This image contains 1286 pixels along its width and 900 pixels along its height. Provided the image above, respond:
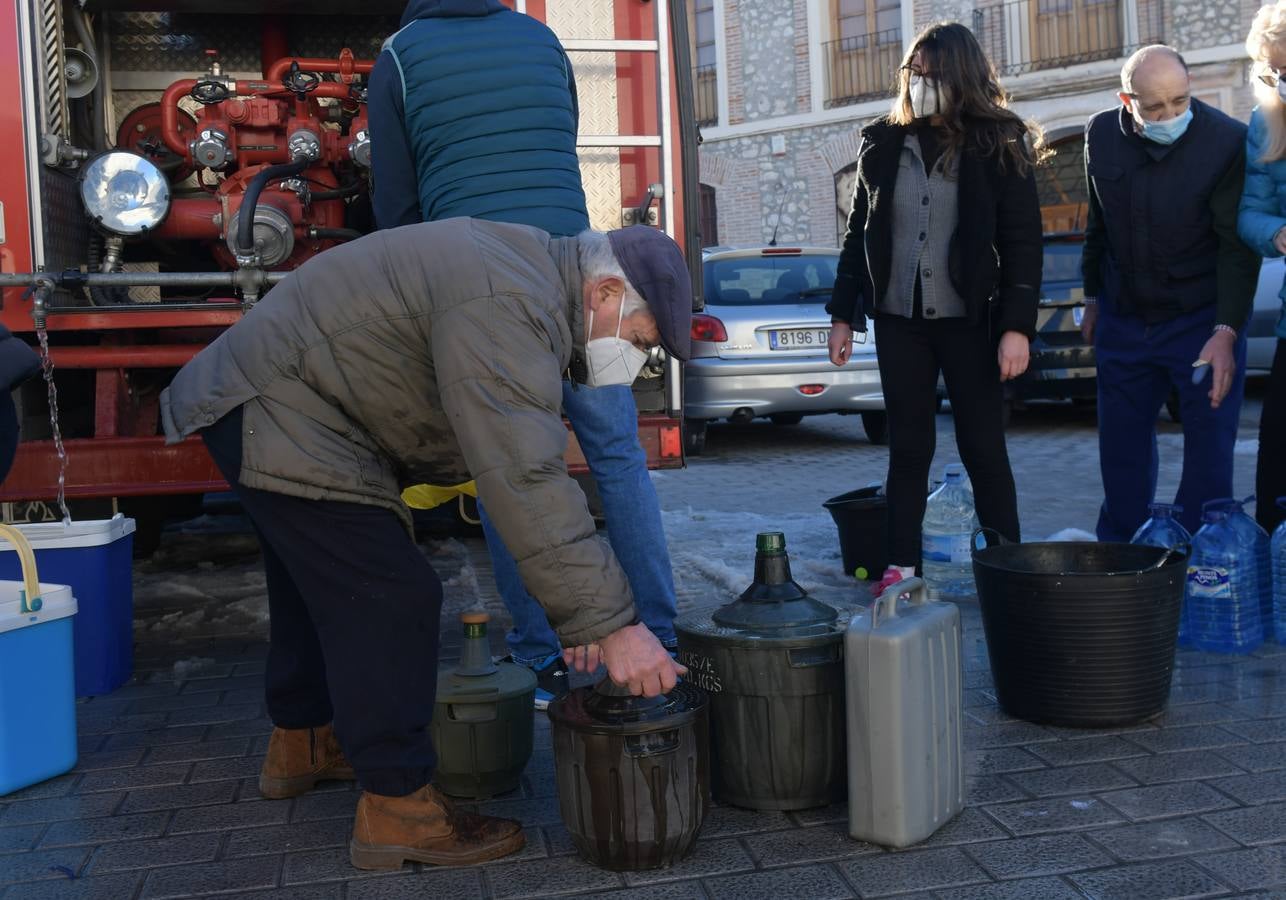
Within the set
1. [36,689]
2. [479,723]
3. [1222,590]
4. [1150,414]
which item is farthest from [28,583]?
[1150,414]

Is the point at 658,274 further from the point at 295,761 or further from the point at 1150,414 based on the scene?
the point at 1150,414

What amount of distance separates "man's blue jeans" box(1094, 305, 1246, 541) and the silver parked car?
481cm

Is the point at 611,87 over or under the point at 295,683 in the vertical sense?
over

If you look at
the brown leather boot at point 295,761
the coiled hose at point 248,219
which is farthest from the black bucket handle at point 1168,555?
the coiled hose at point 248,219

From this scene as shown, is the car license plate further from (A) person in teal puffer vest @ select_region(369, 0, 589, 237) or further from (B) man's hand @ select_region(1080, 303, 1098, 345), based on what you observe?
(A) person in teal puffer vest @ select_region(369, 0, 589, 237)

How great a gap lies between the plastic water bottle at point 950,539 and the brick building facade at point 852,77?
16498 millimetres

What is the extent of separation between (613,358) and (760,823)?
110cm

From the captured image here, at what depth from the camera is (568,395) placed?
3791 mm

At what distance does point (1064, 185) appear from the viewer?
21438mm

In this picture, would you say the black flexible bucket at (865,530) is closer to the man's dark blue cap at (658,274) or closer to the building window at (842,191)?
the man's dark blue cap at (658,274)

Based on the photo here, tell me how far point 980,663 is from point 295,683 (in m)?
2.11

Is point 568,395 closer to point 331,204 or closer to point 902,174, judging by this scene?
point 902,174

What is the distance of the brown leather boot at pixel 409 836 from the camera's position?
2.74 meters

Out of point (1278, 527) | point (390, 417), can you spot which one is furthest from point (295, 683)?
point (1278, 527)
